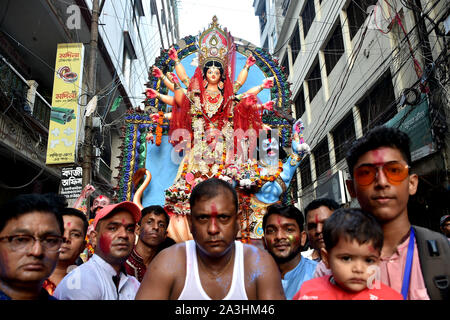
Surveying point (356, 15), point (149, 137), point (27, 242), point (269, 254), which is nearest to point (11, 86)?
point (149, 137)

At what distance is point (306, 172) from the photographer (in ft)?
62.3

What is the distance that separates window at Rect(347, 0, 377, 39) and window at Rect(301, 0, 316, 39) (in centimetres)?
439

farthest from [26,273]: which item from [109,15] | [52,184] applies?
[109,15]

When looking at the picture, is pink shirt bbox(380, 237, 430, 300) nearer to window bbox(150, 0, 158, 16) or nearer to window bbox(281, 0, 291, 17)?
window bbox(281, 0, 291, 17)

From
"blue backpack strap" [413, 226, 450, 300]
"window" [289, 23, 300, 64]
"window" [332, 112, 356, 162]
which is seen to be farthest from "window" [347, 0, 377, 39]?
"blue backpack strap" [413, 226, 450, 300]

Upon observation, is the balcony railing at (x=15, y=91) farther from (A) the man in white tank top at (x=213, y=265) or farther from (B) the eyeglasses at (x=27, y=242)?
(A) the man in white tank top at (x=213, y=265)

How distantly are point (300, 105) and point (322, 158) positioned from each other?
482 centimetres

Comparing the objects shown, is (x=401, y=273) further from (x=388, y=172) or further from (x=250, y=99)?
(x=250, y=99)

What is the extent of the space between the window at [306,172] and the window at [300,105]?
2.93 m

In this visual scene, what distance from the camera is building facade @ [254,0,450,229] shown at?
25.6ft

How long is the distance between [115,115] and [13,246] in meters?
16.4

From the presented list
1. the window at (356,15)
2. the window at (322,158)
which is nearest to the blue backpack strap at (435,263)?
the window at (356,15)

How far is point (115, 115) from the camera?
17234 mm

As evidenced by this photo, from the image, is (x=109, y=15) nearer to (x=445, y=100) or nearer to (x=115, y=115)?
(x=115, y=115)
